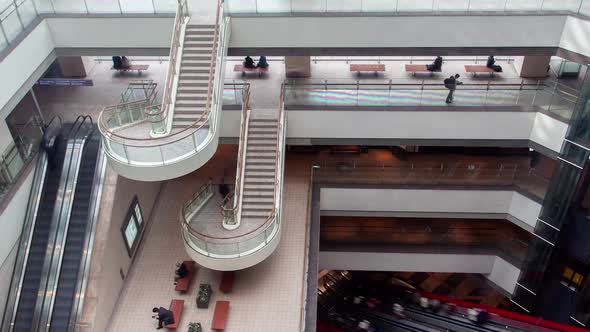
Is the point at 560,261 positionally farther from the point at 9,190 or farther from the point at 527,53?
the point at 9,190

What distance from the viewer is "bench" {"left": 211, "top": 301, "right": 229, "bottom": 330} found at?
42.3 feet

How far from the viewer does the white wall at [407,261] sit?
61.9 ft

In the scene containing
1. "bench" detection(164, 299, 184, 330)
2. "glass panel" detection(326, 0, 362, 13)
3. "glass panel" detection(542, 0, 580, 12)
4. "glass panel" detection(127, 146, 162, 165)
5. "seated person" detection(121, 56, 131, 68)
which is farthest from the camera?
"seated person" detection(121, 56, 131, 68)

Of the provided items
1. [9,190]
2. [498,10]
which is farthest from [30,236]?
[498,10]

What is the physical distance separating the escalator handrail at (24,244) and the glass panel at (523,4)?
13549 mm

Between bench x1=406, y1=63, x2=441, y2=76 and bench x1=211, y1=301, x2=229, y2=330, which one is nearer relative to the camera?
bench x1=211, y1=301, x2=229, y2=330

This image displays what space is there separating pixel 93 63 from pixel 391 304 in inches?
568

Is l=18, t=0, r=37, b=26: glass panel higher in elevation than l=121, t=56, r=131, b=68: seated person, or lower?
lower

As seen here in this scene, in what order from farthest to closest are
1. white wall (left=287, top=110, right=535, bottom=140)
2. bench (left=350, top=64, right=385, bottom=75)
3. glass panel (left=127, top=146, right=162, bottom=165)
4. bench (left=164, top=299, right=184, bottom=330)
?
bench (left=350, top=64, right=385, bottom=75) → white wall (left=287, top=110, right=535, bottom=140) → bench (left=164, top=299, right=184, bottom=330) → glass panel (left=127, top=146, right=162, bottom=165)

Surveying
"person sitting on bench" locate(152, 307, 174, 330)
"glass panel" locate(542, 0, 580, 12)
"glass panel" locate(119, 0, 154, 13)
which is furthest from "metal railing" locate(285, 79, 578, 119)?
"person sitting on bench" locate(152, 307, 174, 330)

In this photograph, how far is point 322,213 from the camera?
18.8 m

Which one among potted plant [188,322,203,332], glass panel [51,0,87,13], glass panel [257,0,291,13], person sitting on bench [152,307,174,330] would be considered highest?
glass panel [257,0,291,13]

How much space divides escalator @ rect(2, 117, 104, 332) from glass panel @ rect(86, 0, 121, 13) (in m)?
3.51

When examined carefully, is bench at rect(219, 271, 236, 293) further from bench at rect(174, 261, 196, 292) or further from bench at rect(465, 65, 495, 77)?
bench at rect(465, 65, 495, 77)
